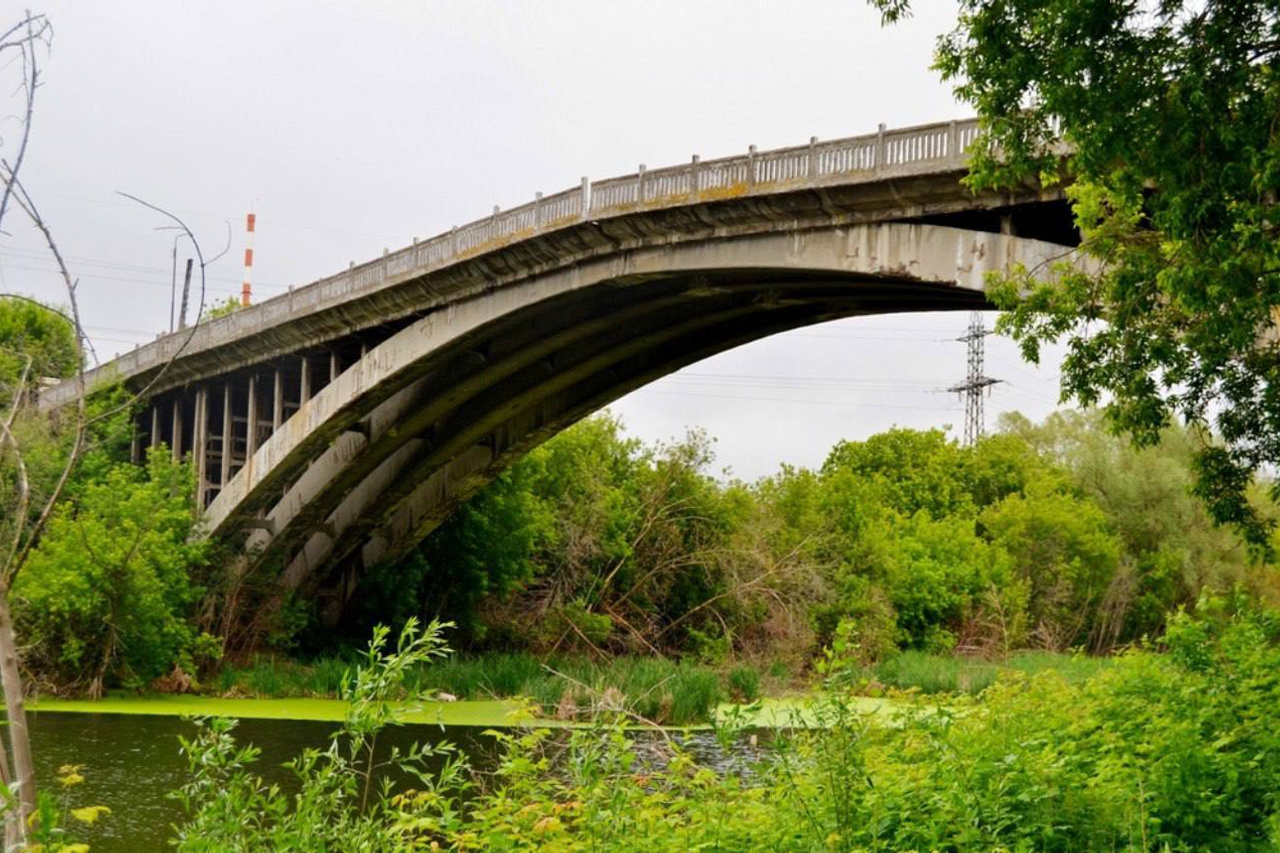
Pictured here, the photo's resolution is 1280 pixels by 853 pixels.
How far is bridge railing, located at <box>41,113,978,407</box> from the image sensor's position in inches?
573

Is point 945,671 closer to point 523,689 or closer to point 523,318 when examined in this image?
point 523,689

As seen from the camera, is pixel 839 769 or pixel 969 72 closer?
pixel 839 769

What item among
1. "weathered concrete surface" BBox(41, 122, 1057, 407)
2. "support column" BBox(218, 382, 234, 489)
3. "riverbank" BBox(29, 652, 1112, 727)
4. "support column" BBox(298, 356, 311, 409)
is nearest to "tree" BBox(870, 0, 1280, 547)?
"weathered concrete surface" BBox(41, 122, 1057, 407)

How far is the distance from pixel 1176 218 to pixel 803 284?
9.55m

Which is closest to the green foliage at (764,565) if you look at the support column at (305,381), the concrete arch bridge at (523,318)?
the concrete arch bridge at (523,318)

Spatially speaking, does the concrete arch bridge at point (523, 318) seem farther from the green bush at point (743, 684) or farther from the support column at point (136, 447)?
the green bush at point (743, 684)

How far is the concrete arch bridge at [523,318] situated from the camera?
14859mm

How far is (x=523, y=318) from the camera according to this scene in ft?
68.9

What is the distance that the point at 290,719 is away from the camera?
20.2 meters

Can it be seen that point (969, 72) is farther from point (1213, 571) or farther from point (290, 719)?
point (1213, 571)

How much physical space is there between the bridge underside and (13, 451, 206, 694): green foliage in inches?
70.9

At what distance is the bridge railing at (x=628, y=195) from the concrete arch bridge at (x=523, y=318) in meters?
0.03

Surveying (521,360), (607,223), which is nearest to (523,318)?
(521,360)

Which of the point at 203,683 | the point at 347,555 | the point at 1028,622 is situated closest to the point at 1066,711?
the point at 203,683
